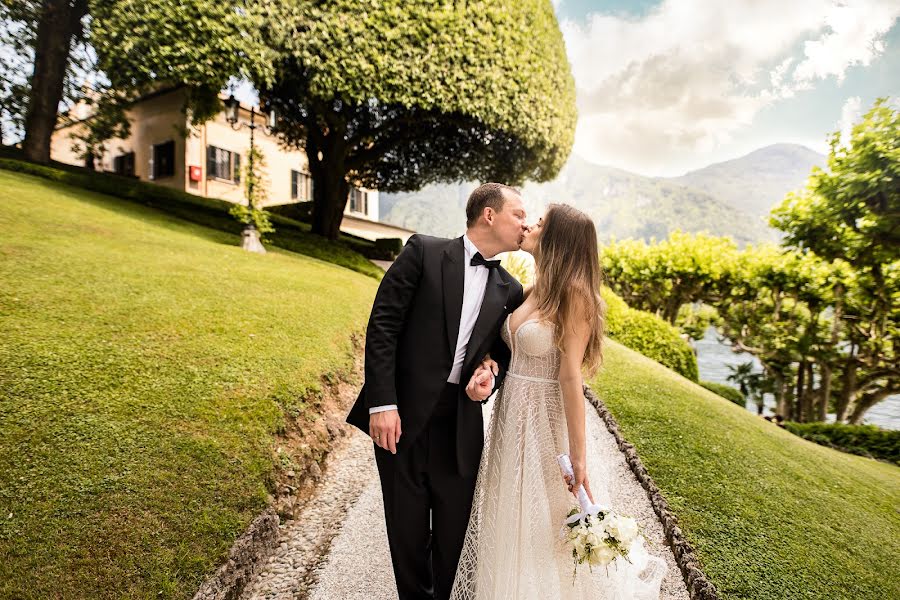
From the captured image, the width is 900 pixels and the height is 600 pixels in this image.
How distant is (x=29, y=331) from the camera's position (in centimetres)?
467

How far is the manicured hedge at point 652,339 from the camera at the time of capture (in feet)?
43.8

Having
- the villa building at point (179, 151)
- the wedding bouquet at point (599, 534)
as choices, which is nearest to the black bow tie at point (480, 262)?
the wedding bouquet at point (599, 534)

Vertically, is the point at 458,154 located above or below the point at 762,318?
above

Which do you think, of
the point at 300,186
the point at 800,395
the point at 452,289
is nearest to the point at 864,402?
the point at 800,395

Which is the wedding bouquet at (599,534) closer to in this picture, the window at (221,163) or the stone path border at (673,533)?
the stone path border at (673,533)

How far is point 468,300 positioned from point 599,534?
140cm

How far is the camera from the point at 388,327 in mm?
2449

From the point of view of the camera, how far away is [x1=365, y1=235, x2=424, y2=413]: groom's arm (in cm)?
240

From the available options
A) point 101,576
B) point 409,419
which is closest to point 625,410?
point 409,419

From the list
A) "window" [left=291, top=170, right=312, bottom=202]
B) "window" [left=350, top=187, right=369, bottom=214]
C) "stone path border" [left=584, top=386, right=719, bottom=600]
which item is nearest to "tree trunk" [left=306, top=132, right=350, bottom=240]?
"window" [left=291, top=170, right=312, bottom=202]

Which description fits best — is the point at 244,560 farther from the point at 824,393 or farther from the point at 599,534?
the point at 824,393

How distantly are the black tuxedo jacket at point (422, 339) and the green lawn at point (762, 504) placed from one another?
2768 mm

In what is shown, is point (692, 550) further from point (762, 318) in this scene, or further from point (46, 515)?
point (762, 318)

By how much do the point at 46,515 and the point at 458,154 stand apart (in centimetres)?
1744
